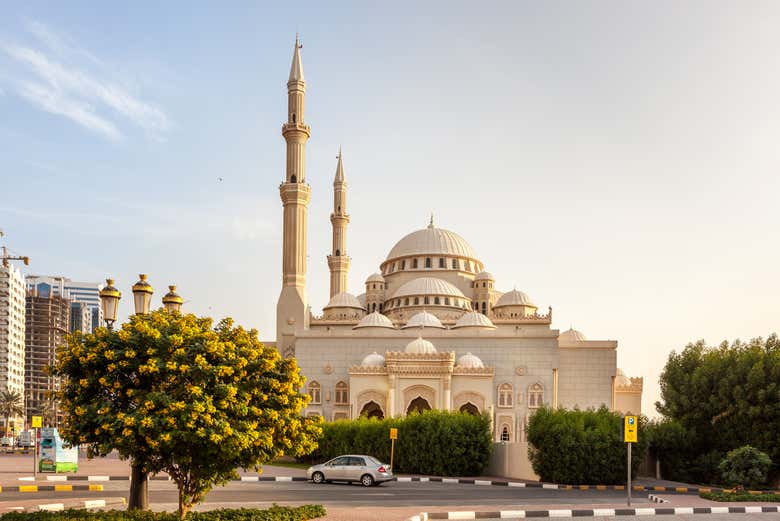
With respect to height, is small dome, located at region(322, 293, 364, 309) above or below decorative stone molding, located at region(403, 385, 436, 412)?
above

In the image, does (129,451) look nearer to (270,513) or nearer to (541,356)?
(270,513)

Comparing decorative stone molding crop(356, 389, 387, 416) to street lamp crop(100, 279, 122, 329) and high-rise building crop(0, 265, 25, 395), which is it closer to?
street lamp crop(100, 279, 122, 329)

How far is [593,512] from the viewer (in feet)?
54.5

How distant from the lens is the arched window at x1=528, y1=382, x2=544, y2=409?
47.8 metres

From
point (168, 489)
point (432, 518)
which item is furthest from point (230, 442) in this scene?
point (168, 489)

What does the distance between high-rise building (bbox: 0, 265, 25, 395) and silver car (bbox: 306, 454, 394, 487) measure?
256 feet

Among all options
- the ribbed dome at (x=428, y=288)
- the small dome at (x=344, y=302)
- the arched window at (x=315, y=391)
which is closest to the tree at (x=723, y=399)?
the arched window at (x=315, y=391)

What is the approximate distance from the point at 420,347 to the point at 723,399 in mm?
21690

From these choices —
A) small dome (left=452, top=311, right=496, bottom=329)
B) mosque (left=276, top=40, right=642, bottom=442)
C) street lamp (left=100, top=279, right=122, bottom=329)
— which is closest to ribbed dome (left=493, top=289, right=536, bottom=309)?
mosque (left=276, top=40, right=642, bottom=442)

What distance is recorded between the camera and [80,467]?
2666cm

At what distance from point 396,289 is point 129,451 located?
52.7 meters

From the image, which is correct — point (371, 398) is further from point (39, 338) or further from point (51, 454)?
point (39, 338)

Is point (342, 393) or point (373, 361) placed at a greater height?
point (373, 361)

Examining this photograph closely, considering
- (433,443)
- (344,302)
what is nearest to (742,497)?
(433,443)
